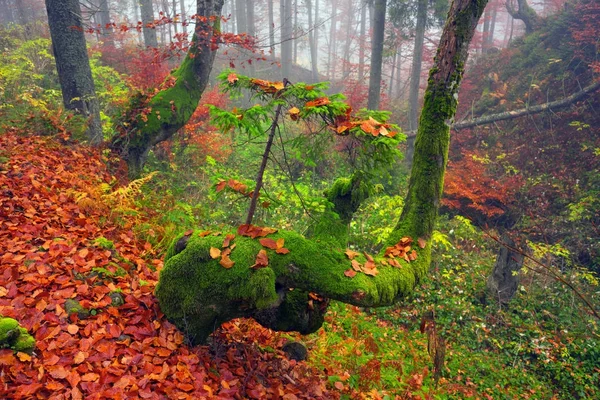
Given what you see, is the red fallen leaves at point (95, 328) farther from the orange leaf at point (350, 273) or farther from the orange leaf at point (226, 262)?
the orange leaf at point (350, 273)

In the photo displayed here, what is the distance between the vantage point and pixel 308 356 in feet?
16.0

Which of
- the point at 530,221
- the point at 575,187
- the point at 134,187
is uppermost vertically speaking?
the point at 134,187

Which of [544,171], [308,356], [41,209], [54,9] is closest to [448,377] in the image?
[308,356]

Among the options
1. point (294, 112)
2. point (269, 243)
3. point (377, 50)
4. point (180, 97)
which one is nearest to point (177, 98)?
point (180, 97)

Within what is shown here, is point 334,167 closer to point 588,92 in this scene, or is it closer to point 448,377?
point 448,377

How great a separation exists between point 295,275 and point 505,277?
6632 mm

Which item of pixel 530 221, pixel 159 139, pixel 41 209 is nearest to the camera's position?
pixel 41 209

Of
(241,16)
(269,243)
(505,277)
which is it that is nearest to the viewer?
(269,243)

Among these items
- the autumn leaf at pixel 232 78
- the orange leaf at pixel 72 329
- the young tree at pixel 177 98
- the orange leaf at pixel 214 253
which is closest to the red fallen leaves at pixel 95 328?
the orange leaf at pixel 72 329

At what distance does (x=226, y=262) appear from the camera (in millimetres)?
3197

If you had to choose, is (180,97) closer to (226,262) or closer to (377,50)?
(226,262)

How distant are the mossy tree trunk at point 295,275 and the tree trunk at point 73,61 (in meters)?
5.26

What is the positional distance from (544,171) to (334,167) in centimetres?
678

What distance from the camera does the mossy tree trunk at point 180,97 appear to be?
7324mm
